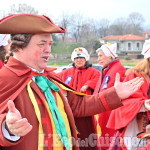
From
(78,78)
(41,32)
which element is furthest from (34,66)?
(78,78)

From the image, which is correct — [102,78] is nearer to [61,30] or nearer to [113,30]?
[61,30]

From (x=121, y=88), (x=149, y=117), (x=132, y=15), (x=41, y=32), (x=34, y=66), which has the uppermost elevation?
(x=132, y=15)

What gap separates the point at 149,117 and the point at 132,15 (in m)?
79.6

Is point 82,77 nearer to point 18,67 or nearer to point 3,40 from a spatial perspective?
point 3,40

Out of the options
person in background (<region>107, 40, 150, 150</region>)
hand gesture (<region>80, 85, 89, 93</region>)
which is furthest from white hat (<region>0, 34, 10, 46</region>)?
hand gesture (<region>80, 85, 89, 93</region>)

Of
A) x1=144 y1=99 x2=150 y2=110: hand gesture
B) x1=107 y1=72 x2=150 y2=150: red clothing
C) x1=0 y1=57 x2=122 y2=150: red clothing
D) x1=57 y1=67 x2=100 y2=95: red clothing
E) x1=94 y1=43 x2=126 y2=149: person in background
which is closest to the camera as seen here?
x1=0 y1=57 x2=122 y2=150: red clothing

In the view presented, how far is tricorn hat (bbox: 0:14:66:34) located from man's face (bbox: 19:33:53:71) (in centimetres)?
7

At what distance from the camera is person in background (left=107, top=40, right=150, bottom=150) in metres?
3.63

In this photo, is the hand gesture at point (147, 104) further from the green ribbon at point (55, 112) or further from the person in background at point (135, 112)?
the green ribbon at point (55, 112)

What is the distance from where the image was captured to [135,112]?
361 centimetres

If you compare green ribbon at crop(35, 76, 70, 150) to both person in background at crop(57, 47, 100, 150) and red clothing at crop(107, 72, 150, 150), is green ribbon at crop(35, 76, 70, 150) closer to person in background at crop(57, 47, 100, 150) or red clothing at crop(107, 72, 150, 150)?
red clothing at crop(107, 72, 150, 150)

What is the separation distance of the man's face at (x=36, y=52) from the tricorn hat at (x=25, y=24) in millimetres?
74

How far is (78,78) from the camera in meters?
6.79

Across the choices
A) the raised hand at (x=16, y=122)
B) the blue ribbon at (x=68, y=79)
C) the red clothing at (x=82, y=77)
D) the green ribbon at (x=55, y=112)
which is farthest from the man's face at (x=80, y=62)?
the raised hand at (x=16, y=122)
